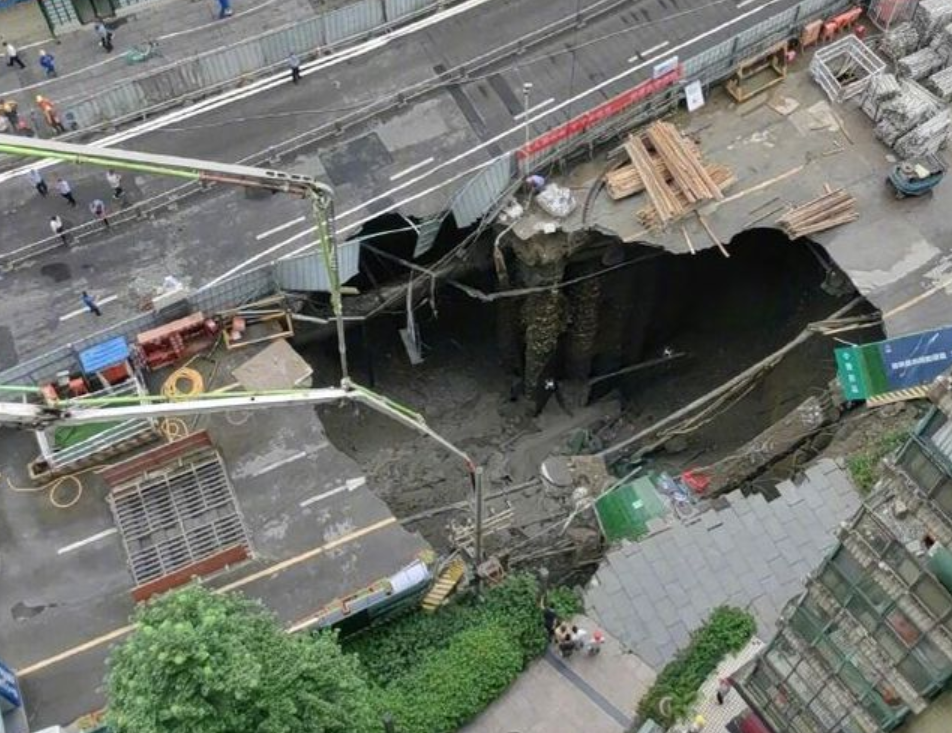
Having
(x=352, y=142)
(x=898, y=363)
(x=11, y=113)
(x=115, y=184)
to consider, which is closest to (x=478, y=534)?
(x=898, y=363)

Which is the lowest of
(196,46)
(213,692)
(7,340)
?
(213,692)

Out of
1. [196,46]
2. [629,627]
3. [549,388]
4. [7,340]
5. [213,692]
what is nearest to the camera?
[213,692]

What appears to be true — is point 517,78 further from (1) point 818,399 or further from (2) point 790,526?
(2) point 790,526

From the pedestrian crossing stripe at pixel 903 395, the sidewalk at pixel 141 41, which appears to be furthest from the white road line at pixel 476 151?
the pedestrian crossing stripe at pixel 903 395

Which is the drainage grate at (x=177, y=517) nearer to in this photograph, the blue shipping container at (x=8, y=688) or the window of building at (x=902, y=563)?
the blue shipping container at (x=8, y=688)

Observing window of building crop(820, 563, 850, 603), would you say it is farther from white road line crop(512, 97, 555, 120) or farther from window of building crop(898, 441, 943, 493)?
white road line crop(512, 97, 555, 120)

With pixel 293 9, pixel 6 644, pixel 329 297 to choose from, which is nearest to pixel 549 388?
pixel 329 297

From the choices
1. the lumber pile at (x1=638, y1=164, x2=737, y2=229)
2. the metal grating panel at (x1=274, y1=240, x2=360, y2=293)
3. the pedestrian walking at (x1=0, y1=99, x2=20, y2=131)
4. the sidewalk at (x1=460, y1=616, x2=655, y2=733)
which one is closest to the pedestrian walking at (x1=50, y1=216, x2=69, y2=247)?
the pedestrian walking at (x1=0, y1=99, x2=20, y2=131)

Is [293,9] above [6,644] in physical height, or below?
above

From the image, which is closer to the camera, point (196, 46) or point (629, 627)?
point (629, 627)
